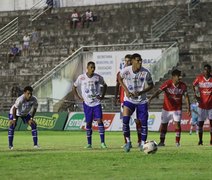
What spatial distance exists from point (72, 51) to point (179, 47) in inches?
290

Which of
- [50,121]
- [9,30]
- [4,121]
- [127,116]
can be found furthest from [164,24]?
[127,116]

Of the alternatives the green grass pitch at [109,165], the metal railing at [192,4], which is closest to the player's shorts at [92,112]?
the green grass pitch at [109,165]

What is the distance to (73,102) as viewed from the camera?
49.0 m

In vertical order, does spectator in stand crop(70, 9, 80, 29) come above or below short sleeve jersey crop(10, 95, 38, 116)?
above

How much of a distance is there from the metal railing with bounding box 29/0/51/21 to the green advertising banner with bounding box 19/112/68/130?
17.7 meters

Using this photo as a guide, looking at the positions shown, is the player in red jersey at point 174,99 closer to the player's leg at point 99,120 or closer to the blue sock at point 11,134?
the player's leg at point 99,120

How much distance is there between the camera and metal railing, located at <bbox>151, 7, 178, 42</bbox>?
55406mm

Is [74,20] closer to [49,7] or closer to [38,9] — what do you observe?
[49,7]

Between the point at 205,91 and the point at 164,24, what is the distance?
1145 inches

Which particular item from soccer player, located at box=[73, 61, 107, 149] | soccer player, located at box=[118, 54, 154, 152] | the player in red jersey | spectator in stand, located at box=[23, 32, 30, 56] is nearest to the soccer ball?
soccer player, located at box=[118, 54, 154, 152]

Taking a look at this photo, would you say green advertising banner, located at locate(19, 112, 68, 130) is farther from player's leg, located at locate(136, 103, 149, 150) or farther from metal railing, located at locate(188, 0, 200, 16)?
player's leg, located at locate(136, 103, 149, 150)

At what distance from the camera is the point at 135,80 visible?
22391 mm

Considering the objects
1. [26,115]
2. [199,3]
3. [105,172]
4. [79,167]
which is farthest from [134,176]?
[199,3]

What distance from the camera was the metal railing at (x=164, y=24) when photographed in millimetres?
55406
